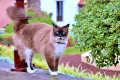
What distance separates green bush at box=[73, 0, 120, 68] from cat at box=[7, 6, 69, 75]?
783 millimetres

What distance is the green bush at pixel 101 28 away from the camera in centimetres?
434

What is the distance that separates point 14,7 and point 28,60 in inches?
43.8

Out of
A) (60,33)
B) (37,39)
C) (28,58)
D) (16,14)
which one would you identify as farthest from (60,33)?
(16,14)

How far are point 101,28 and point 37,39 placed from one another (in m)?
1.36

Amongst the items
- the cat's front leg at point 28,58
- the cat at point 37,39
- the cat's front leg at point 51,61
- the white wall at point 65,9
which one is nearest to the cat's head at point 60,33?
the cat at point 37,39

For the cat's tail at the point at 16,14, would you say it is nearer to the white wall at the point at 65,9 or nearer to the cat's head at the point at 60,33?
the cat's head at the point at 60,33

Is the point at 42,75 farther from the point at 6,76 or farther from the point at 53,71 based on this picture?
the point at 6,76

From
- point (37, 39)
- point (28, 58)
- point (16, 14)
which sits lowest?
point (28, 58)

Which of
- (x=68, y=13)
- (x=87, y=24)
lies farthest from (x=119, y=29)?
(x=68, y=13)

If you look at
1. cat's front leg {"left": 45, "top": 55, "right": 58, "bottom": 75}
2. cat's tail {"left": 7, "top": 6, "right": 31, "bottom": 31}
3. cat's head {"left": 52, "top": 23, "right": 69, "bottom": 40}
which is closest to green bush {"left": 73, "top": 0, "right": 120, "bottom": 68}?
cat's head {"left": 52, "top": 23, "right": 69, "bottom": 40}

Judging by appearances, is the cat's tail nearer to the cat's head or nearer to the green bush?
the cat's head

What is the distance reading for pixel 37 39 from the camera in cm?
427

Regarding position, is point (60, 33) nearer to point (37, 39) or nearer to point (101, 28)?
point (37, 39)

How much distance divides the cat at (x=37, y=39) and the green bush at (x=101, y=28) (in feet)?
2.57
